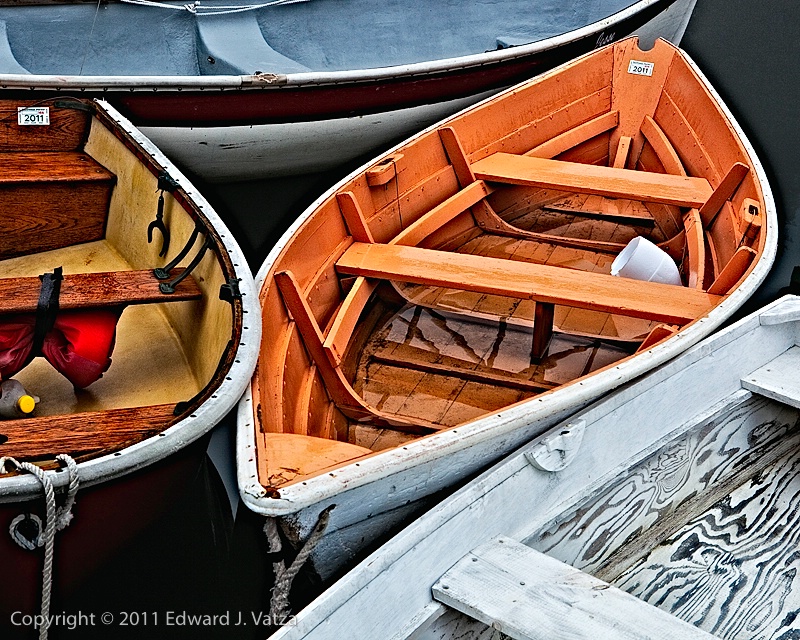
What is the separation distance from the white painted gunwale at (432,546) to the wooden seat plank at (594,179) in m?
1.64

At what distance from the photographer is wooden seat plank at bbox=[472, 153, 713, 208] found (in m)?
4.34

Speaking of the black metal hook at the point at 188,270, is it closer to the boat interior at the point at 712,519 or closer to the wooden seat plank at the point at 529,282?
the wooden seat plank at the point at 529,282

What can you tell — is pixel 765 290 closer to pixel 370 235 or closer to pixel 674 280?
pixel 674 280

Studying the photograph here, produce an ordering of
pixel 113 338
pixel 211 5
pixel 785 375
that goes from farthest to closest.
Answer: pixel 211 5, pixel 785 375, pixel 113 338

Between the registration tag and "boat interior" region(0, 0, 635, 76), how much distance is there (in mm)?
1655

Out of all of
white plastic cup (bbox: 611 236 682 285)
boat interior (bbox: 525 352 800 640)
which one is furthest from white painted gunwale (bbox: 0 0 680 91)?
boat interior (bbox: 525 352 800 640)

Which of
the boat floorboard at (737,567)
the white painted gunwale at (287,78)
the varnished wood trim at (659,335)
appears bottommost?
the boat floorboard at (737,567)

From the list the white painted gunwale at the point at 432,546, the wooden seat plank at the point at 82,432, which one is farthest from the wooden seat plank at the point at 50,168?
the white painted gunwale at the point at 432,546

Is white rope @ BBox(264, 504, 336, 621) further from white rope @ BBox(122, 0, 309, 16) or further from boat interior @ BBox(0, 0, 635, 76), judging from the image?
white rope @ BBox(122, 0, 309, 16)

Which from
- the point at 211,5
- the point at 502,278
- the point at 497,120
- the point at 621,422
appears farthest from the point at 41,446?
the point at 211,5

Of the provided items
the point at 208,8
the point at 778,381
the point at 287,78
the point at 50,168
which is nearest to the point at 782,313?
the point at 778,381

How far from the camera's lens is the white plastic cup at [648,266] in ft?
12.9

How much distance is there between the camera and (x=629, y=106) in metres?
5.18

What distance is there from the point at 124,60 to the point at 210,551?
4.15 metres
